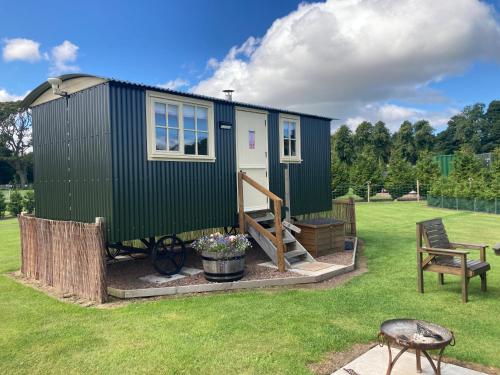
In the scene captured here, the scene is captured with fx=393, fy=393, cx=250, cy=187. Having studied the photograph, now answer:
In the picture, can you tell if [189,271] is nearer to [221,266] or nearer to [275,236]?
[221,266]

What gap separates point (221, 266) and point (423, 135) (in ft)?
152

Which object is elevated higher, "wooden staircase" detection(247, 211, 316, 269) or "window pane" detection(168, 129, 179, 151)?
"window pane" detection(168, 129, 179, 151)

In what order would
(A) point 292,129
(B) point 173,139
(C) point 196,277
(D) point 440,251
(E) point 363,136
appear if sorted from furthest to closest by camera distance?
(E) point 363,136 < (A) point 292,129 < (B) point 173,139 < (C) point 196,277 < (D) point 440,251

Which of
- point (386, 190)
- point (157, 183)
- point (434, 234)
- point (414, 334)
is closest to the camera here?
point (414, 334)

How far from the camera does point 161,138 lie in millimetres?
7398

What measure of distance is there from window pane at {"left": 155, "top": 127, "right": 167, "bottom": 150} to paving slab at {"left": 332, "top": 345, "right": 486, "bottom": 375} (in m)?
5.06

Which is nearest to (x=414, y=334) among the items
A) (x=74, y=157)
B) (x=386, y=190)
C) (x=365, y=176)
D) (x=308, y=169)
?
(x=74, y=157)

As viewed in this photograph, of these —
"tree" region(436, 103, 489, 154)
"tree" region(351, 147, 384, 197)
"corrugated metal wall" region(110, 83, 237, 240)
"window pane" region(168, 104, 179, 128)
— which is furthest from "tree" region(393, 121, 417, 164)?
"window pane" region(168, 104, 179, 128)

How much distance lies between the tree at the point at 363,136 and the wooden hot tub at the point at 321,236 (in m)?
35.3

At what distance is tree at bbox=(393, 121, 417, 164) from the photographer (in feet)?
148

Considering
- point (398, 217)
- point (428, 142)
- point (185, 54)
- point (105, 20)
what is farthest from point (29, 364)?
point (428, 142)

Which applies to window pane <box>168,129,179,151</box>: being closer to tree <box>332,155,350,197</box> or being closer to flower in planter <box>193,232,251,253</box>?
flower in planter <box>193,232,251,253</box>

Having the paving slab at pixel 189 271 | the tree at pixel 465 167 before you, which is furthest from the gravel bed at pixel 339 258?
the tree at pixel 465 167

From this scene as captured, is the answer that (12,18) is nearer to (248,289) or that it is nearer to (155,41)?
(155,41)
